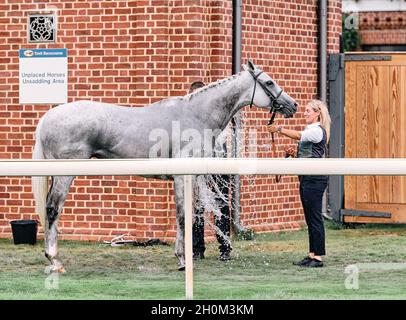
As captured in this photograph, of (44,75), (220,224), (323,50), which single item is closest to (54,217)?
(220,224)

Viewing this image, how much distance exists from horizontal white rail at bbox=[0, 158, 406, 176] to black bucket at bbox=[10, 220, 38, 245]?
5.77 m

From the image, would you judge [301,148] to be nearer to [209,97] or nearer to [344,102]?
[209,97]

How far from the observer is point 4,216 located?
55.5ft

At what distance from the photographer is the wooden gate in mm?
17734

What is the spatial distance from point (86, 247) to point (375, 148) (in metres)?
7.03

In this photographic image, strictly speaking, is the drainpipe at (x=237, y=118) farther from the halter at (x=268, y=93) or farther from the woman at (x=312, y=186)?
the woman at (x=312, y=186)

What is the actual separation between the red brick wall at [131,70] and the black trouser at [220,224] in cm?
132

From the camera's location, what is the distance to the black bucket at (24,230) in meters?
15.0

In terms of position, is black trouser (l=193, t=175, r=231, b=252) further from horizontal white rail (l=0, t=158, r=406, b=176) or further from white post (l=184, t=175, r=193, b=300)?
horizontal white rail (l=0, t=158, r=406, b=176)

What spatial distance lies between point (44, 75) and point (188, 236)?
7647 millimetres

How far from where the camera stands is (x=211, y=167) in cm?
912

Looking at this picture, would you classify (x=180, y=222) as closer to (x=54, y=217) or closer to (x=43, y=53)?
(x=54, y=217)

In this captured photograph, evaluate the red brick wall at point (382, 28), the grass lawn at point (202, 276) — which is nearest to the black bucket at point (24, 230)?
the grass lawn at point (202, 276)
